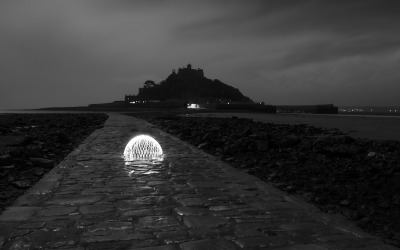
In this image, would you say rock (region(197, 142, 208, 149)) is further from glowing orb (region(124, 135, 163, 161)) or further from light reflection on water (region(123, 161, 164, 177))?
light reflection on water (region(123, 161, 164, 177))

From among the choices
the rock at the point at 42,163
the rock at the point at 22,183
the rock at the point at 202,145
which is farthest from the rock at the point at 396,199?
the rock at the point at 202,145

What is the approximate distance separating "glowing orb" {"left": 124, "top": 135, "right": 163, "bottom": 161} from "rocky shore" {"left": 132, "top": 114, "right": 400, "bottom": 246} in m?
2.04

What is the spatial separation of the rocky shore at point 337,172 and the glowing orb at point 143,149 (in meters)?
2.04

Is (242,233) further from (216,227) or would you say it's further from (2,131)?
(2,131)

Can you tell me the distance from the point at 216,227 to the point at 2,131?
18905 mm

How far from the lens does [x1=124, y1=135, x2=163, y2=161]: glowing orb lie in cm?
1066

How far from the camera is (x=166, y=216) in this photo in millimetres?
4973

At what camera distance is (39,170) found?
8680 millimetres

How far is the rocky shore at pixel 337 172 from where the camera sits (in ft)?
18.0

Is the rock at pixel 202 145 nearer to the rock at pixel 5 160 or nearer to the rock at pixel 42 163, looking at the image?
the rock at pixel 42 163

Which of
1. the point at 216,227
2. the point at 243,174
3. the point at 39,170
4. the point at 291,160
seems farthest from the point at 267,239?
the point at 39,170

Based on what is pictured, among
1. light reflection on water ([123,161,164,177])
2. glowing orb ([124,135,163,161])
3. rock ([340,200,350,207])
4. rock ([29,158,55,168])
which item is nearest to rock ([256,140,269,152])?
glowing orb ([124,135,163,161])

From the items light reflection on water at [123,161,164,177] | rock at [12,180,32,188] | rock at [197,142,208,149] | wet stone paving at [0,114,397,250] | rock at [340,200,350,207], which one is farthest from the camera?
rock at [197,142,208,149]

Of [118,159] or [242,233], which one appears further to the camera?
[118,159]
